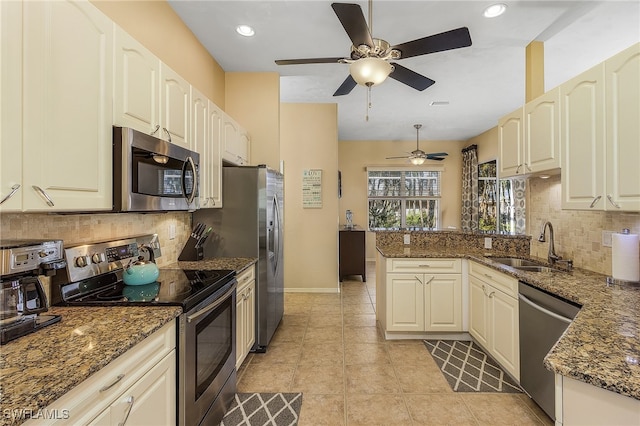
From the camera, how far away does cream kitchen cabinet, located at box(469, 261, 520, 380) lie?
215 cm

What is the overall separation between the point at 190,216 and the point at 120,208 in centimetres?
138

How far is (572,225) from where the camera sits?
236cm

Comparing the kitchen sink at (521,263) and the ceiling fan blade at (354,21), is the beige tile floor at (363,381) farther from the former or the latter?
the ceiling fan blade at (354,21)

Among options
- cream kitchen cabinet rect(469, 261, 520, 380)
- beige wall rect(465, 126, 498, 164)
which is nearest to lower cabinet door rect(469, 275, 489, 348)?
cream kitchen cabinet rect(469, 261, 520, 380)

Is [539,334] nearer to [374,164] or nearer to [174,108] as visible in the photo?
[174,108]

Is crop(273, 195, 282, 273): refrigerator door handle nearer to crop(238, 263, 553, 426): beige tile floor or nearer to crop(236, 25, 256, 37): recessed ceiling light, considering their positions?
crop(238, 263, 553, 426): beige tile floor

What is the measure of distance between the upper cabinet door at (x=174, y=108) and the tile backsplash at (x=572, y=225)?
9.89ft

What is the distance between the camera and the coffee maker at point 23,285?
103 centimetres

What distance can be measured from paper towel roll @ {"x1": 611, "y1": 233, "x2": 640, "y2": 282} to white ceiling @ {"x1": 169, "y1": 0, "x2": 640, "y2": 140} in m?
1.82

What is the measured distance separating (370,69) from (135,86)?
141 centimetres

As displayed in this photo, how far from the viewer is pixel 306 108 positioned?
4766mm

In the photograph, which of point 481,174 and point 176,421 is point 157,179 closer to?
point 176,421

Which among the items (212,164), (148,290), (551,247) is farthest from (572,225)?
(148,290)

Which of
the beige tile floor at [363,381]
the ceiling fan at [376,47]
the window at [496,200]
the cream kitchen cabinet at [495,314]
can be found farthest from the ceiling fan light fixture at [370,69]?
the window at [496,200]
